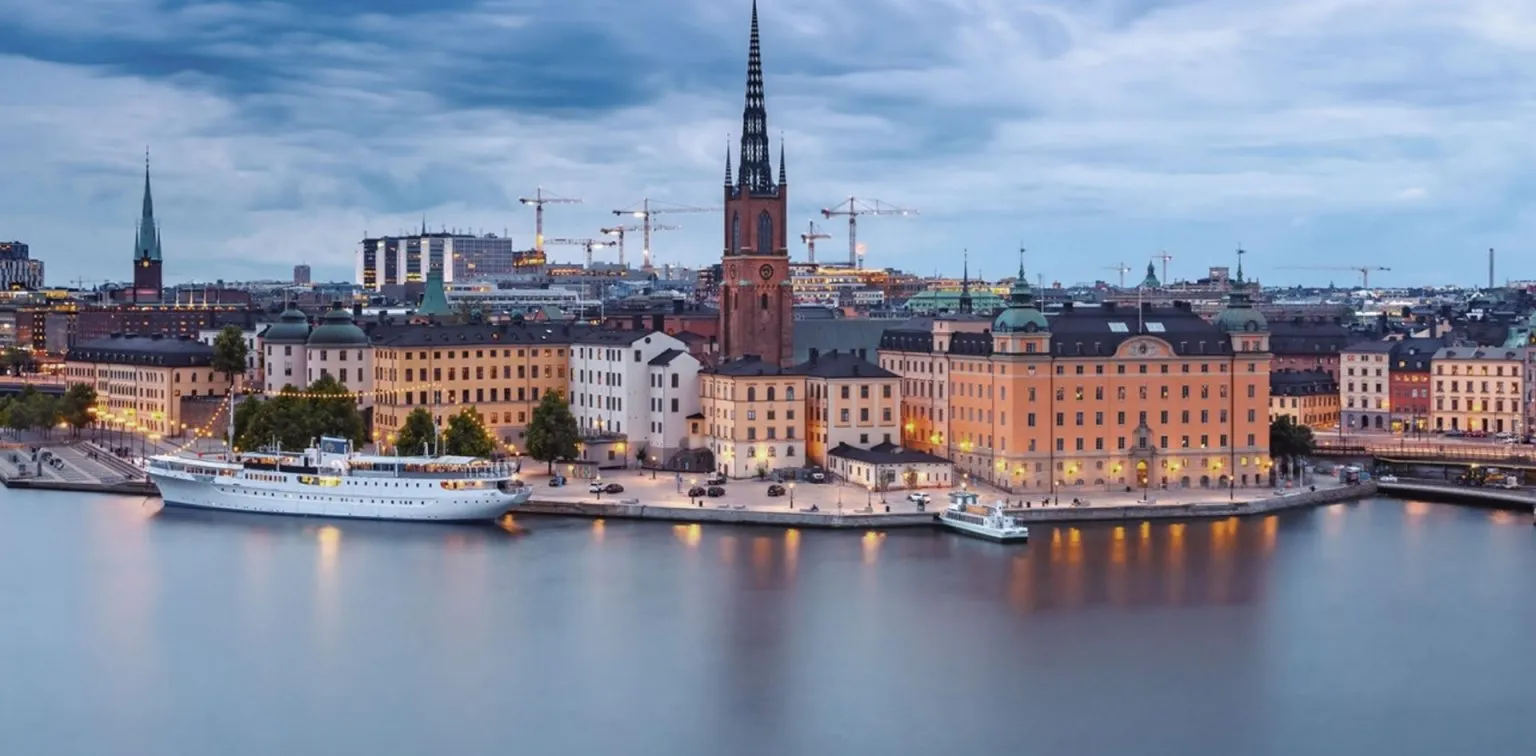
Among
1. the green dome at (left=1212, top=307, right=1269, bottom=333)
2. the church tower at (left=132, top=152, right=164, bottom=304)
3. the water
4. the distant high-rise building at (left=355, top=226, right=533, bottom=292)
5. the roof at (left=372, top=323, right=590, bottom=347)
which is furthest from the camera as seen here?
the distant high-rise building at (left=355, top=226, right=533, bottom=292)

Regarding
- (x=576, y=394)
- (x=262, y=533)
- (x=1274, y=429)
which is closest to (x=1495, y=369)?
(x=1274, y=429)

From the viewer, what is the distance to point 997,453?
42625 millimetres

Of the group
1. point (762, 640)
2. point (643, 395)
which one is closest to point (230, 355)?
point (643, 395)

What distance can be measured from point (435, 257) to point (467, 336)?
127465 mm

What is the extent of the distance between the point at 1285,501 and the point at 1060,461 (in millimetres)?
4428

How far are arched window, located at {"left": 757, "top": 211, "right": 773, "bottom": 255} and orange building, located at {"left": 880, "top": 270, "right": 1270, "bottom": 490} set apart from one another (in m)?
8.22

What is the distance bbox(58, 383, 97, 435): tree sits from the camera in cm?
5778

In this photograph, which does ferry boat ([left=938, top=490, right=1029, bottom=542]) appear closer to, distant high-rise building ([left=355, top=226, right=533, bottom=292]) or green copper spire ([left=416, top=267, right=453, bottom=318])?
green copper spire ([left=416, top=267, right=453, bottom=318])

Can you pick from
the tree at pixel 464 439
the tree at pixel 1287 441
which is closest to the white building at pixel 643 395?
the tree at pixel 464 439

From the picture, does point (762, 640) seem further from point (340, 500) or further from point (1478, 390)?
point (1478, 390)

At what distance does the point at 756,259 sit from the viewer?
→ 170 ft

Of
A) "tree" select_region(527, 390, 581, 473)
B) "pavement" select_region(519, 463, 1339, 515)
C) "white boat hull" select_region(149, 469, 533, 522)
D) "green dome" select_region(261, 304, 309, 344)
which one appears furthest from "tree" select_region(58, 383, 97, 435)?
"pavement" select_region(519, 463, 1339, 515)

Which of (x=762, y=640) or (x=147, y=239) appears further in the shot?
(x=147, y=239)

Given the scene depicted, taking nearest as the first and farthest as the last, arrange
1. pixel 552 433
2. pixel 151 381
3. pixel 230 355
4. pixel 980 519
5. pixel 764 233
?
pixel 980 519 < pixel 552 433 < pixel 764 233 < pixel 230 355 < pixel 151 381
